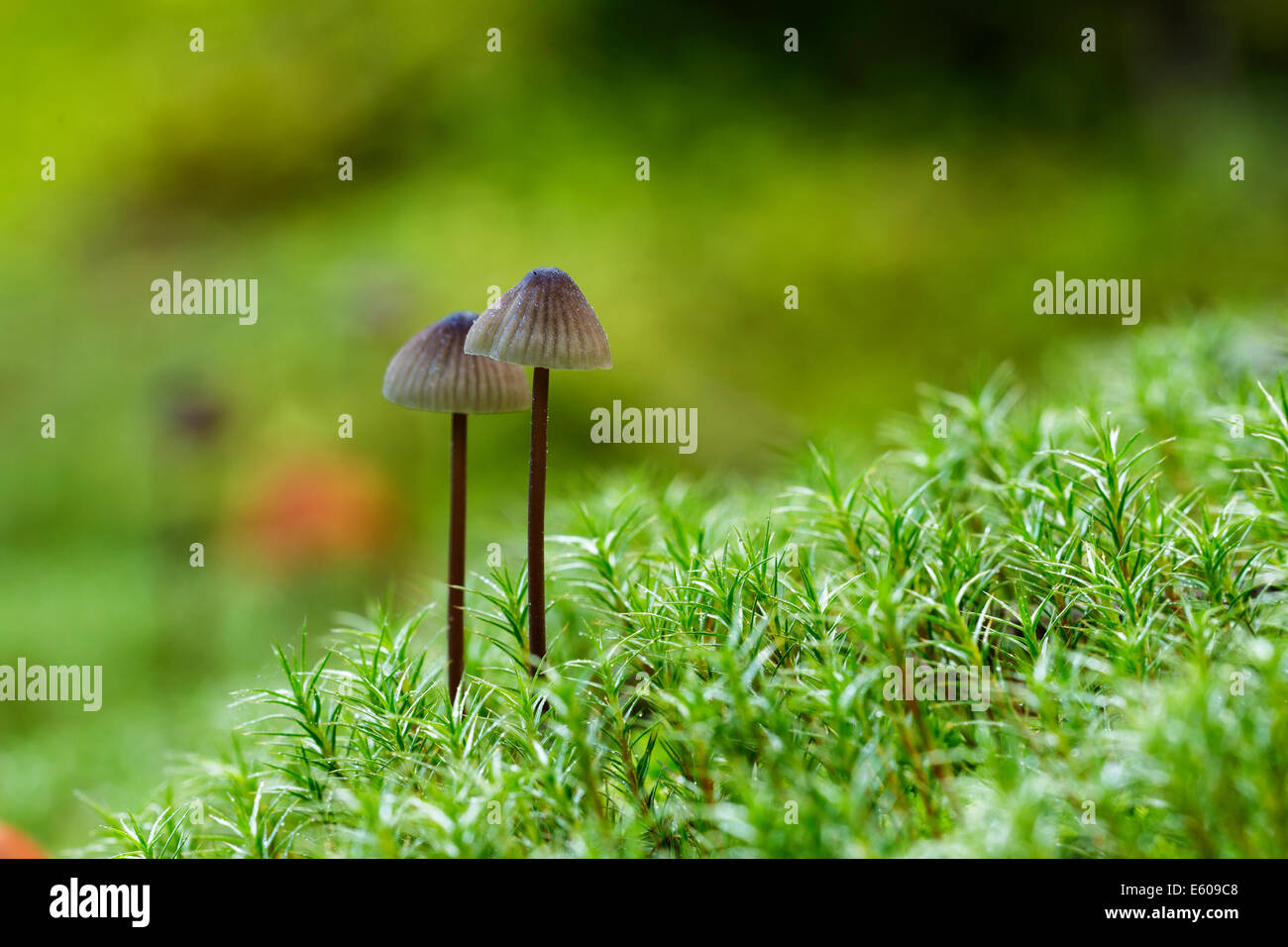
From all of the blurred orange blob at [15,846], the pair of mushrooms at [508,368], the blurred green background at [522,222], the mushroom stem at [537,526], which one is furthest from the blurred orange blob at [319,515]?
the mushroom stem at [537,526]

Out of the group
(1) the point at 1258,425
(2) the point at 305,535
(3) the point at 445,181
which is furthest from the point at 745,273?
(1) the point at 1258,425

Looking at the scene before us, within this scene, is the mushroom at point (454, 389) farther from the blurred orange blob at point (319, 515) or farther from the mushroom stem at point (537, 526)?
the blurred orange blob at point (319, 515)

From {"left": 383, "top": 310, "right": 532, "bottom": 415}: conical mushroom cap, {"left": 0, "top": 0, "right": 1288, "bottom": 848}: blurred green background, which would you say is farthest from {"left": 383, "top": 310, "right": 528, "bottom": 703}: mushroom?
{"left": 0, "top": 0, "right": 1288, "bottom": 848}: blurred green background

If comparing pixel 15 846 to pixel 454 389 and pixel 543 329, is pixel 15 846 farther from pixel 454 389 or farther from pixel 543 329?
pixel 543 329

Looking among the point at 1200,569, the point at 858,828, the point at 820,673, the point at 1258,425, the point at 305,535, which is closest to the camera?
the point at 858,828

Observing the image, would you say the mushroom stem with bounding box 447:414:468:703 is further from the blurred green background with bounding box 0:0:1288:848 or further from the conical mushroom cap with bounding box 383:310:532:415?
the blurred green background with bounding box 0:0:1288:848
